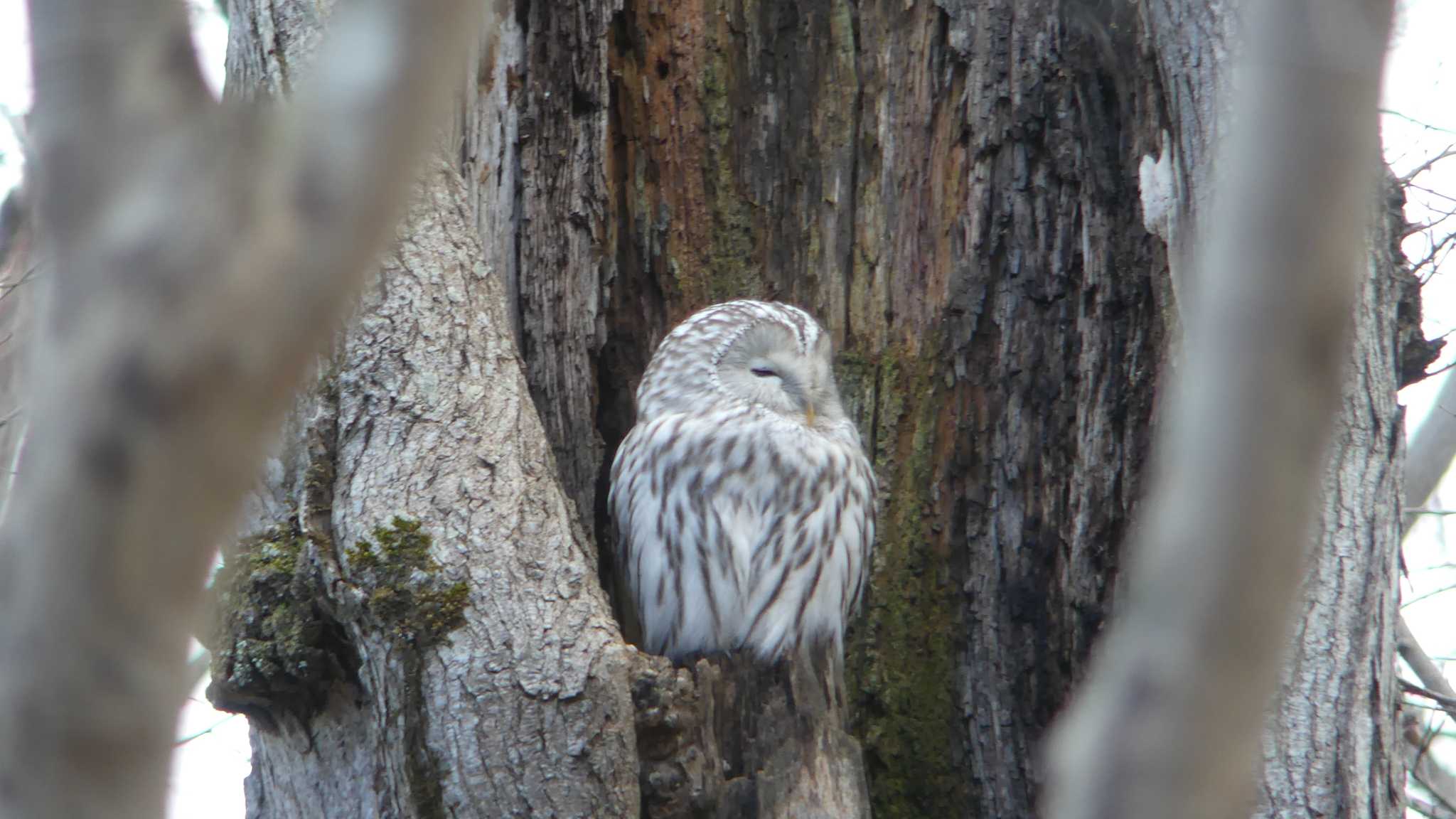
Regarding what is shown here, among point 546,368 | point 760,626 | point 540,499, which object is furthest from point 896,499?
point 540,499

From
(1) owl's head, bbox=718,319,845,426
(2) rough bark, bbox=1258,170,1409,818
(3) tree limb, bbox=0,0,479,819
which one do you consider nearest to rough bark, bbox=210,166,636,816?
(1) owl's head, bbox=718,319,845,426

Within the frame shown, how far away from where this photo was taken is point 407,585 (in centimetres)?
278

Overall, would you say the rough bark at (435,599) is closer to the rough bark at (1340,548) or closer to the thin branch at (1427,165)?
the rough bark at (1340,548)

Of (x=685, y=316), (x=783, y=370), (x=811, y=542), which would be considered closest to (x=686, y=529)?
(x=811, y=542)

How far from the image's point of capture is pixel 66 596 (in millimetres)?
957

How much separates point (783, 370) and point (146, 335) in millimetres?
3079

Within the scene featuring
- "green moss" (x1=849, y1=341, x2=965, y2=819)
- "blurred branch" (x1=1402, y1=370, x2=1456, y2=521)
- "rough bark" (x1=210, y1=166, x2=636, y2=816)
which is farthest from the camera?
"blurred branch" (x1=1402, y1=370, x2=1456, y2=521)

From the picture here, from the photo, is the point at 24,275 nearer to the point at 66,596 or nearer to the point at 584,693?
the point at 584,693

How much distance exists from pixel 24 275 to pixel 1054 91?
Answer: 9.30 ft

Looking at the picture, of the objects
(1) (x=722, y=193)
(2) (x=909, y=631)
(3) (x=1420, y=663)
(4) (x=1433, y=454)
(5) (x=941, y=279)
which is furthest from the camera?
(4) (x=1433, y=454)

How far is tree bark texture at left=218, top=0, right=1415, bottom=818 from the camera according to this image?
279 centimetres

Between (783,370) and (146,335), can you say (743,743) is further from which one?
(146,335)

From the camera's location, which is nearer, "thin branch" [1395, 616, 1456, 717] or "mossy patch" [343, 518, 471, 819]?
"mossy patch" [343, 518, 471, 819]

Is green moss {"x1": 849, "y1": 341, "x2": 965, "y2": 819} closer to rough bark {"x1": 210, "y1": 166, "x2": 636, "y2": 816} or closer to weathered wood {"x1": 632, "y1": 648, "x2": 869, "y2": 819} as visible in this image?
weathered wood {"x1": 632, "y1": 648, "x2": 869, "y2": 819}
